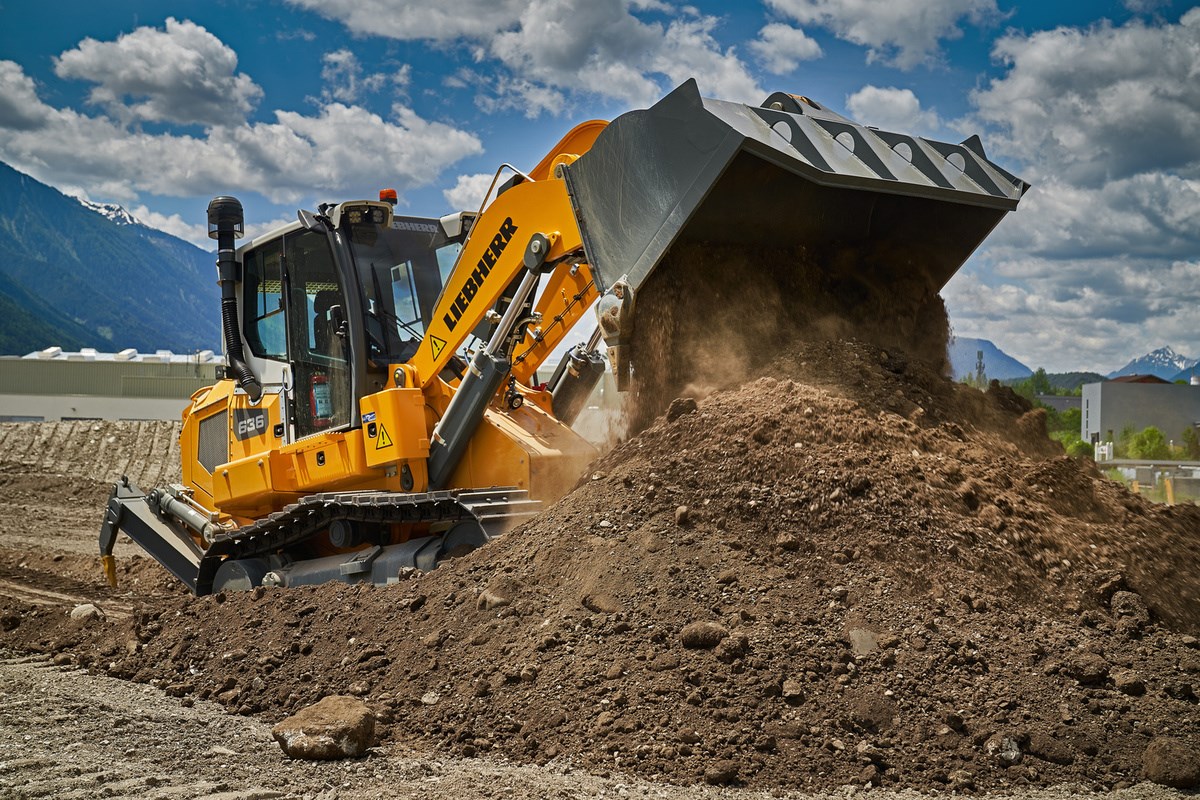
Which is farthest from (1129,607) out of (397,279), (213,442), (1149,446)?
(1149,446)

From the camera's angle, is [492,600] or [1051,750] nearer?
[1051,750]

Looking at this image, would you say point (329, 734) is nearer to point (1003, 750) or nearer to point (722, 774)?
point (722, 774)

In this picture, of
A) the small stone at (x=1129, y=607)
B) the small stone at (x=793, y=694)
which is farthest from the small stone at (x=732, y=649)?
the small stone at (x=1129, y=607)

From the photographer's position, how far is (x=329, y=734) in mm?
4602

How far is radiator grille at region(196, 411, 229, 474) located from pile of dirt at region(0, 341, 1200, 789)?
2.81 m

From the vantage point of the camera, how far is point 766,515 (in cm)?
537

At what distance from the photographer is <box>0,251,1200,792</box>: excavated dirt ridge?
4.27 meters

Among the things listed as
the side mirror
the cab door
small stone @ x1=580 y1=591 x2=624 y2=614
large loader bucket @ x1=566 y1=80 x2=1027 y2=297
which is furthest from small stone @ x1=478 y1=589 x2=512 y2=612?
the side mirror

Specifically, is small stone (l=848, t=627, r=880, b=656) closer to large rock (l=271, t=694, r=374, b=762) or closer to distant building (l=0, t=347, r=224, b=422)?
large rock (l=271, t=694, r=374, b=762)

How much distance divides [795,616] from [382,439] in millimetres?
3867

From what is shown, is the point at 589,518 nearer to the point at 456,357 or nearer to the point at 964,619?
the point at 964,619

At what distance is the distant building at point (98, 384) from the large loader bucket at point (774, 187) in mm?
34974

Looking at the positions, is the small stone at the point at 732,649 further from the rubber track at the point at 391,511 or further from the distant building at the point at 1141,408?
the distant building at the point at 1141,408

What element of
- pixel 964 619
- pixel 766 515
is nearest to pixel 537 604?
pixel 766 515
